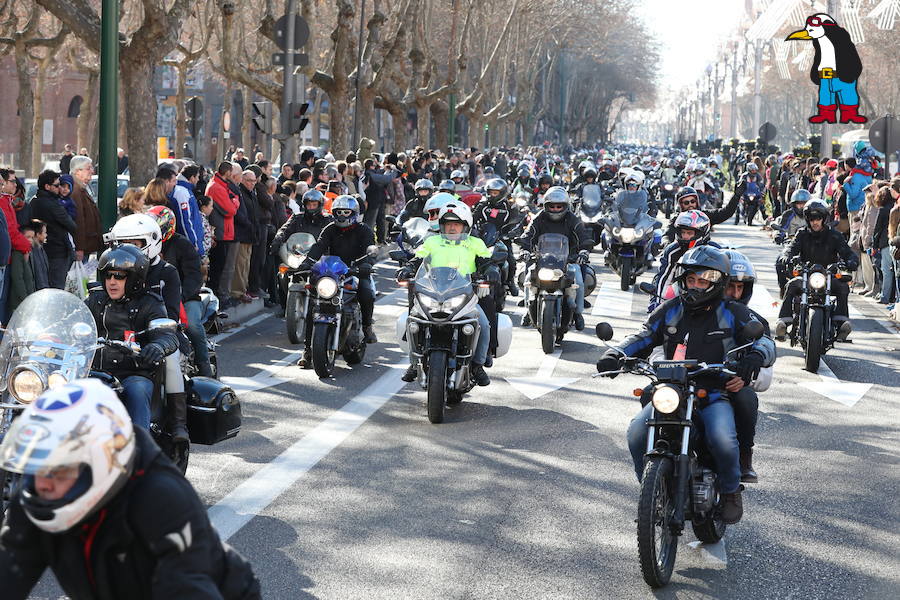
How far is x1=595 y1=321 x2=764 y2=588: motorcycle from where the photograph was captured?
21.5 ft

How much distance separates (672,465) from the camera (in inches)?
268

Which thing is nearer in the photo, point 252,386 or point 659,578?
point 659,578

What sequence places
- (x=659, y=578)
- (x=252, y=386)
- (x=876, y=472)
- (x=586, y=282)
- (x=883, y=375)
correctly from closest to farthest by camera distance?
(x=659, y=578) → (x=876, y=472) → (x=252, y=386) → (x=883, y=375) → (x=586, y=282)

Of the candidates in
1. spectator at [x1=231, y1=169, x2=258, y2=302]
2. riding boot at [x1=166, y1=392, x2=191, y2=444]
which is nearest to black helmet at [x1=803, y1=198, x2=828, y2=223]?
spectator at [x1=231, y1=169, x2=258, y2=302]

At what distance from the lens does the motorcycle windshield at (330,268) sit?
43.2ft

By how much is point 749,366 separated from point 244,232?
35.6ft

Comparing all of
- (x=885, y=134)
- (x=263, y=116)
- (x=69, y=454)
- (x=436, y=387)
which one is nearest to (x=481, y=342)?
(x=436, y=387)

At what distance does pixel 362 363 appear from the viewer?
13.7m

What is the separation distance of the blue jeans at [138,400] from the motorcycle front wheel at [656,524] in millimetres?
2465

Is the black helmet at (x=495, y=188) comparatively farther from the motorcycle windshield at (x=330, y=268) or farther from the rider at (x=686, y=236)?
the motorcycle windshield at (x=330, y=268)

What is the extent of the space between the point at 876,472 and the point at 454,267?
3.51 meters

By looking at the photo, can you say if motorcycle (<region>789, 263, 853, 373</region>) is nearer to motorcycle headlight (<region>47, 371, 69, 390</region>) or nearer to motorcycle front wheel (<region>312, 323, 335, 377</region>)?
motorcycle front wheel (<region>312, 323, 335, 377</region>)

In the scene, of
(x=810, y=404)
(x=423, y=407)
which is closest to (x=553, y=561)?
(x=423, y=407)

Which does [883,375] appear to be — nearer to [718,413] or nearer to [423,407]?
[423,407]
